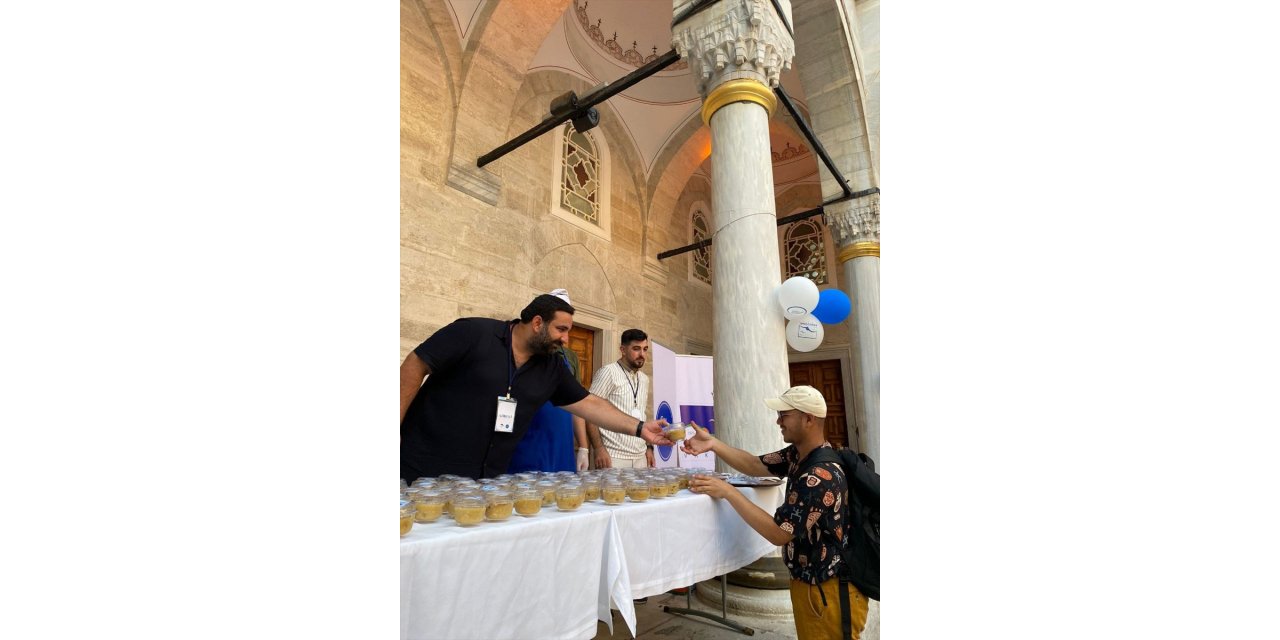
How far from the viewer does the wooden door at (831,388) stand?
1225 cm

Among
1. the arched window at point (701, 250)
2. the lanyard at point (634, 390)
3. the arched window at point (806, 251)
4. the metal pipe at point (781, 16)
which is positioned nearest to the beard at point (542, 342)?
the lanyard at point (634, 390)

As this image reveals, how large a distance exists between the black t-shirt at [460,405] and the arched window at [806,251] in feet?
36.3

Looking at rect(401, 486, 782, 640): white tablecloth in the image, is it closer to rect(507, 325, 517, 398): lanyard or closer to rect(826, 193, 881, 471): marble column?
rect(507, 325, 517, 398): lanyard

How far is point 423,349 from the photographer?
2.51m

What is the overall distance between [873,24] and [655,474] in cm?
859

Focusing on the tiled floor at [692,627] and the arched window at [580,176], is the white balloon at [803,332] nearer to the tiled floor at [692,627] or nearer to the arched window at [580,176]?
the tiled floor at [692,627]

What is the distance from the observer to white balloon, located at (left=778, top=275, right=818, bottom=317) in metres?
3.96

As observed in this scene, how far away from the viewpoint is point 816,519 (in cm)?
220

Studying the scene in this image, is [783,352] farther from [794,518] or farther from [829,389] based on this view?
[829,389]

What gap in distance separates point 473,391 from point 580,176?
7.18 m

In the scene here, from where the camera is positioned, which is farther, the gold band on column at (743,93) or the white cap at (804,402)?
the gold band on column at (743,93)

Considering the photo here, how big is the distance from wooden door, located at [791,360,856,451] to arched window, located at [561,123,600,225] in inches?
241

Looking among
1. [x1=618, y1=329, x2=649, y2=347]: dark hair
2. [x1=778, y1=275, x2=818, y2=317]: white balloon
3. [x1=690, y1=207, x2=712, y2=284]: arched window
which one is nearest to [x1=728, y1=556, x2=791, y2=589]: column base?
[x1=778, y1=275, x2=818, y2=317]: white balloon
